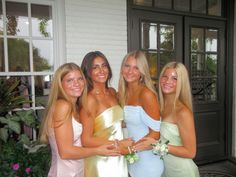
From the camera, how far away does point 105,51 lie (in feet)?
12.0

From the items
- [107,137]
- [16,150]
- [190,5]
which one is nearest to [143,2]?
[190,5]

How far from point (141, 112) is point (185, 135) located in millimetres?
383

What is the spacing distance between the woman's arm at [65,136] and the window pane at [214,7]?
147 inches

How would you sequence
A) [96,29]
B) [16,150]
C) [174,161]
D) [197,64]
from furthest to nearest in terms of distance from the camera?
[197,64], [96,29], [16,150], [174,161]

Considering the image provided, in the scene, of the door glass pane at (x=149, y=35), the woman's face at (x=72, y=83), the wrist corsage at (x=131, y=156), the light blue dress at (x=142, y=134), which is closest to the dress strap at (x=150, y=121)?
the light blue dress at (x=142, y=134)

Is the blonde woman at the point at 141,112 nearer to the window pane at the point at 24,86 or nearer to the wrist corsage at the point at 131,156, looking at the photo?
the wrist corsage at the point at 131,156

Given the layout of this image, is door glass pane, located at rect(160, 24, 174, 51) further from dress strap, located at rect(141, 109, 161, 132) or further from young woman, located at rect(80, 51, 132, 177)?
dress strap, located at rect(141, 109, 161, 132)

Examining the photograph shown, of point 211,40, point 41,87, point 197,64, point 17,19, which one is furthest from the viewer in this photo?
point 211,40

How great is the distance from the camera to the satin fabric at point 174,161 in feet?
6.23

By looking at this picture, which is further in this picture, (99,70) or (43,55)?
(43,55)

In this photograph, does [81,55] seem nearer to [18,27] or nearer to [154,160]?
[18,27]

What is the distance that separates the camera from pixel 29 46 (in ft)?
10.7

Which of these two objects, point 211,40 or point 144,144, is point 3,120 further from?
point 211,40

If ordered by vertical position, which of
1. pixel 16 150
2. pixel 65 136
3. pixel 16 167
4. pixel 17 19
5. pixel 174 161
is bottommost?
pixel 16 167
